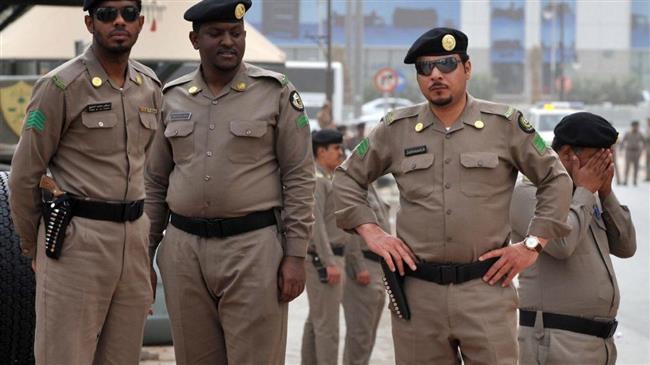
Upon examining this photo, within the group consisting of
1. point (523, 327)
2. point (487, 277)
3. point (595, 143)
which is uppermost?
point (595, 143)

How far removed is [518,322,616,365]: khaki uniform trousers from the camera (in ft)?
19.9

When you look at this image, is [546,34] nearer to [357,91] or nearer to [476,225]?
[357,91]

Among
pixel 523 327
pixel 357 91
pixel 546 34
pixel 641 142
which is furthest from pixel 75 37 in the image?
pixel 546 34

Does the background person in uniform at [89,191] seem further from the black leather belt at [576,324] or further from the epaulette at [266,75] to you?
the black leather belt at [576,324]

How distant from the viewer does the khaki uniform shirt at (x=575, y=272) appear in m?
6.07

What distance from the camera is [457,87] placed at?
5414 mm

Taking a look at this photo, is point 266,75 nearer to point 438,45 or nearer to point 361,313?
point 438,45

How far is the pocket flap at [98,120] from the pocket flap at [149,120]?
158 mm

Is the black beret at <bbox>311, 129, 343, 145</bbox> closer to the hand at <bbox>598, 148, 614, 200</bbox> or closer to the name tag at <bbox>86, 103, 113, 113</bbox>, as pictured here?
the hand at <bbox>598, 148, 614, 200</bbox>

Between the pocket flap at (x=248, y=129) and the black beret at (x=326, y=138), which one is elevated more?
the pocket flap at (x=248, y=129)

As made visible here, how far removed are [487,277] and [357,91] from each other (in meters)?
61.7

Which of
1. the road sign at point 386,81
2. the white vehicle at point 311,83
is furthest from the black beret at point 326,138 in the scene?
the white vehicle at point 311,83

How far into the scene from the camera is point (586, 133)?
239 inches

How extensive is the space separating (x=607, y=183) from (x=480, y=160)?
109cm
